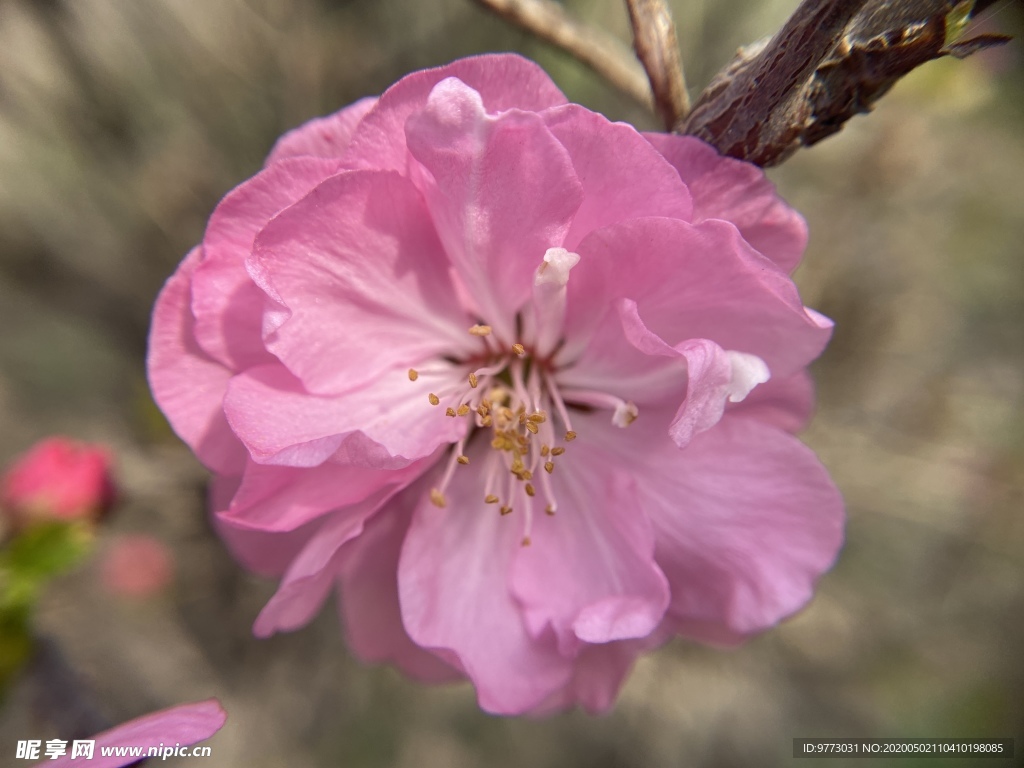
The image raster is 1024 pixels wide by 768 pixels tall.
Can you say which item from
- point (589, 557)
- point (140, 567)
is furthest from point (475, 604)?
point (140, 567)

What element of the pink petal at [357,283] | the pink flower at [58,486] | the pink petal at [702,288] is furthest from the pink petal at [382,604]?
the pink flower at [58,486]

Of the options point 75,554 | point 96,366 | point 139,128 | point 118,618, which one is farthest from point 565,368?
point 96,366

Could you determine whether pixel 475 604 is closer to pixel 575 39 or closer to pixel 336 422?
pixel 336 422

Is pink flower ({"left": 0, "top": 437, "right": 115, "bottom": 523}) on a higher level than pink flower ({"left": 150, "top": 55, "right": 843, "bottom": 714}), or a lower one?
lower

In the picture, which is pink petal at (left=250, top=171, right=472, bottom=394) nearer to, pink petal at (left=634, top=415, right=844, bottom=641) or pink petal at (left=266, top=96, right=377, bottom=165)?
pink petal at (left=266, top=96, right=377, bottom=165)

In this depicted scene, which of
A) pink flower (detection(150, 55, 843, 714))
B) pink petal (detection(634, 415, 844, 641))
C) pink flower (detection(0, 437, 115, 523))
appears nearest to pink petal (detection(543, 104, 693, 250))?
pink flower (detection(150, 55, 843, 714))

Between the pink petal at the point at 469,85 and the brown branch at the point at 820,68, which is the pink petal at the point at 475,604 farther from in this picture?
the brown branch at the point at 820,68

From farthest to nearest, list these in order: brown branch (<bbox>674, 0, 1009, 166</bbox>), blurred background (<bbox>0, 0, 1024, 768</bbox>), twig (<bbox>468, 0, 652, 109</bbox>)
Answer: blurred background (<bbox>0, 0, 1024, 768</bbox>)
twig (<bbox>468, 0, 652, 109</bbox>)
brown branch (<bbox>674, 0, 1009, 166</bbox>)
